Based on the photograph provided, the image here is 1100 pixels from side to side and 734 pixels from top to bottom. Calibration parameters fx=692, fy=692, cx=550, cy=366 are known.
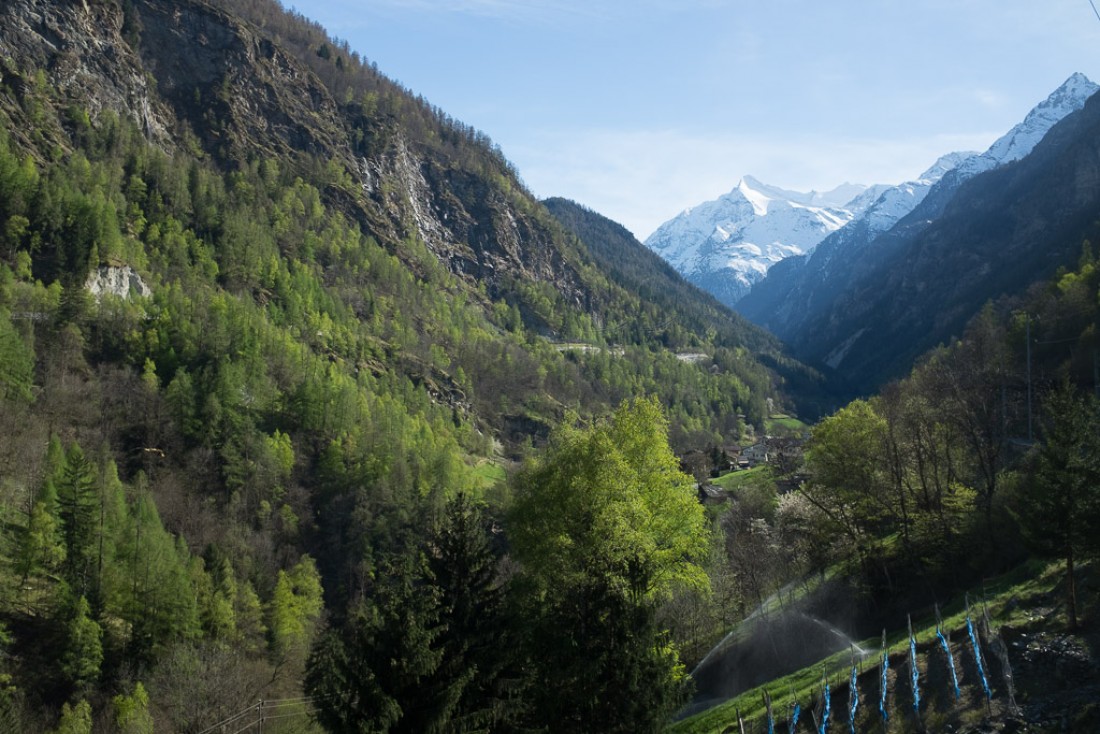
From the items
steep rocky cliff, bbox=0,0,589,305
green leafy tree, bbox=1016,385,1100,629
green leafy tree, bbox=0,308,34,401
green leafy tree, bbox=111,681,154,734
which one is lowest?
green leafy tree, bbox=111,681,154,734

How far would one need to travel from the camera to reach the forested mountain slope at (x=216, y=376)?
50812 millimetres

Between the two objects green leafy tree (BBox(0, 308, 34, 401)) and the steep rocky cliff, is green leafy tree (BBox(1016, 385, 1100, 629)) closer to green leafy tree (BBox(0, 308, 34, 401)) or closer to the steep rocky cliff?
green leafy tree (BBox(0, 308, 34, 401))

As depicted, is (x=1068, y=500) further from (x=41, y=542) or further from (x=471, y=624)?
(x=41, y=542)

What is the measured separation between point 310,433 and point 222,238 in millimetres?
53228

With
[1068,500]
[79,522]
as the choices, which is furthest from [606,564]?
[79,522]

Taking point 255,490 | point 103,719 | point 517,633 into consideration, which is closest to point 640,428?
point 517,633

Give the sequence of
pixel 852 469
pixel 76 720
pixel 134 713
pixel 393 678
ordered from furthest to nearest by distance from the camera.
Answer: pixel 134 713 < pixel 76 720 < pixel 852 469 < pixel 393 678

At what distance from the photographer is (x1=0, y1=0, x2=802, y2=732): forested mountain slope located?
50812 millimetres

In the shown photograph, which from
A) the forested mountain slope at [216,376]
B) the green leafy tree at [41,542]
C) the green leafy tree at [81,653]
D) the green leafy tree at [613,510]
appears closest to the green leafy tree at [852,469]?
the green leafy tree at [613,510]

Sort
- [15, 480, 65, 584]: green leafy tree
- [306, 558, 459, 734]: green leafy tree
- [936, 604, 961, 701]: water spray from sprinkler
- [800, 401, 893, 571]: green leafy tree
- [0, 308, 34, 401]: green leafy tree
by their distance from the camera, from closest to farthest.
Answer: [306, 558, 459, 734]: green leafy tree < [936, 604, 961, 701]: water spray from sprinkler < [800, 401, 893, 571]: green leafy tree < [15, 480, 65, 584]: green leafy tree < [0, 308, 34, 401]: green leafy tree

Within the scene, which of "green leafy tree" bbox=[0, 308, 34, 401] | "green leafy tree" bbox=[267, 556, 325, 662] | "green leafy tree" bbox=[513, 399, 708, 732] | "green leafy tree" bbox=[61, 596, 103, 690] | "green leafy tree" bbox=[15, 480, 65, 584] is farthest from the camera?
"green leafy tree" bbox=[0, 308, 34, 401]

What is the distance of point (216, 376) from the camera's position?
268 ft

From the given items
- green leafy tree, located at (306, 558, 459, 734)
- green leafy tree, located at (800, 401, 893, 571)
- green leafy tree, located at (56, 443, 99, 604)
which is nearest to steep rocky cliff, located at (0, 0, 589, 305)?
green leafy tree, located at (56, 443, 99, 604)

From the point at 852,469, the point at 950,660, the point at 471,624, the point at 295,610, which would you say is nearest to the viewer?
the point at 471,624
